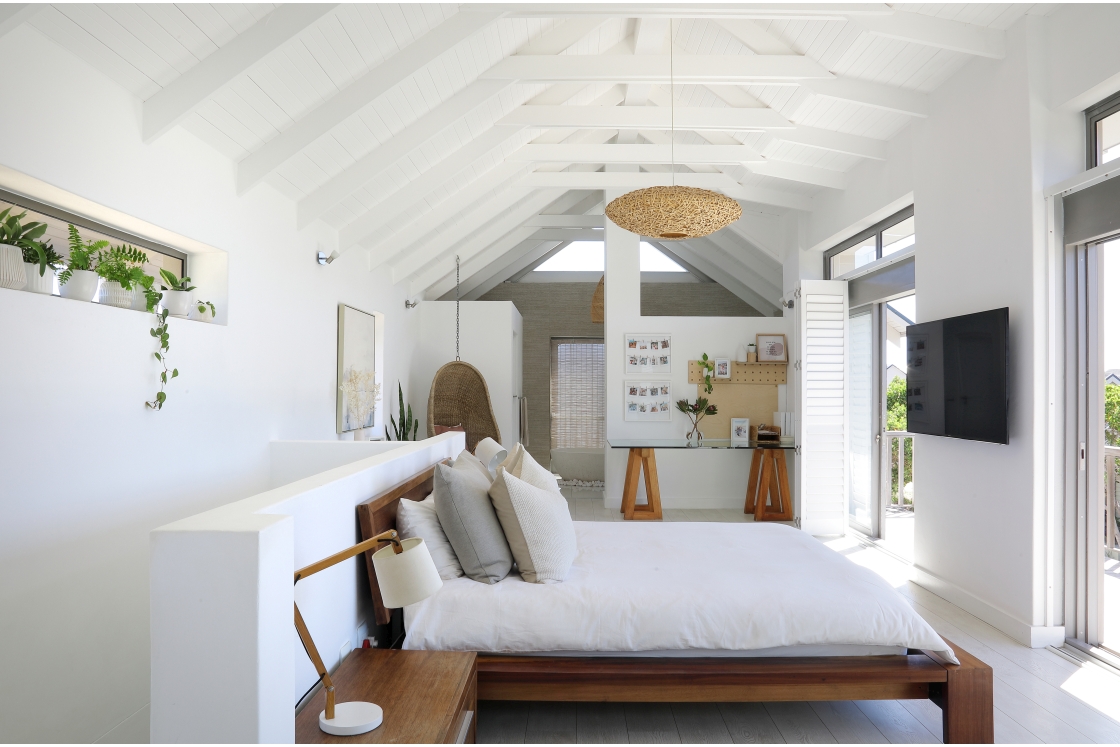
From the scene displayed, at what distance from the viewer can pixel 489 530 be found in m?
2.34

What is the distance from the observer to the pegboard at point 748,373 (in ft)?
21.8

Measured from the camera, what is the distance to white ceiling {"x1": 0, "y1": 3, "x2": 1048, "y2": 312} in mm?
2650

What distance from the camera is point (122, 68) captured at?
2.45m

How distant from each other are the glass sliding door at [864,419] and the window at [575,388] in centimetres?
437

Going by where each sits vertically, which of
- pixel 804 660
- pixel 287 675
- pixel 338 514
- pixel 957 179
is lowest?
pixel 804 660

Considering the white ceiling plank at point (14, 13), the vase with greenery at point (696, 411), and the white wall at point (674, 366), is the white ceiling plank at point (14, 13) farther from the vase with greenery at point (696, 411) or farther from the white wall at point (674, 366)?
the vase with greenery at point (696, 411)

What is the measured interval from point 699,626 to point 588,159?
4019 mm

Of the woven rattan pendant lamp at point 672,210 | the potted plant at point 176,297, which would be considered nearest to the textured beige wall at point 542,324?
the woven rattan pendant lamp at point 672,210

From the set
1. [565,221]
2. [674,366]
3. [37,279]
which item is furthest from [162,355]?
[565,221]

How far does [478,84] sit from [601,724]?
3.44 m

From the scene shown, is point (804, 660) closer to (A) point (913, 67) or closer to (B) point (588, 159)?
(A) point (913, 67)

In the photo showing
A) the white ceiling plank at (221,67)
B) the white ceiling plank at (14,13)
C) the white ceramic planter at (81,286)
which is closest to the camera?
the white ceiling plank at (14,13)

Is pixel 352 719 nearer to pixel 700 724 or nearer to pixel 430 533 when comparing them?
pixel 430 533

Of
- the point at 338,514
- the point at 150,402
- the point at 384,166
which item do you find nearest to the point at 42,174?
the point at 150,402
